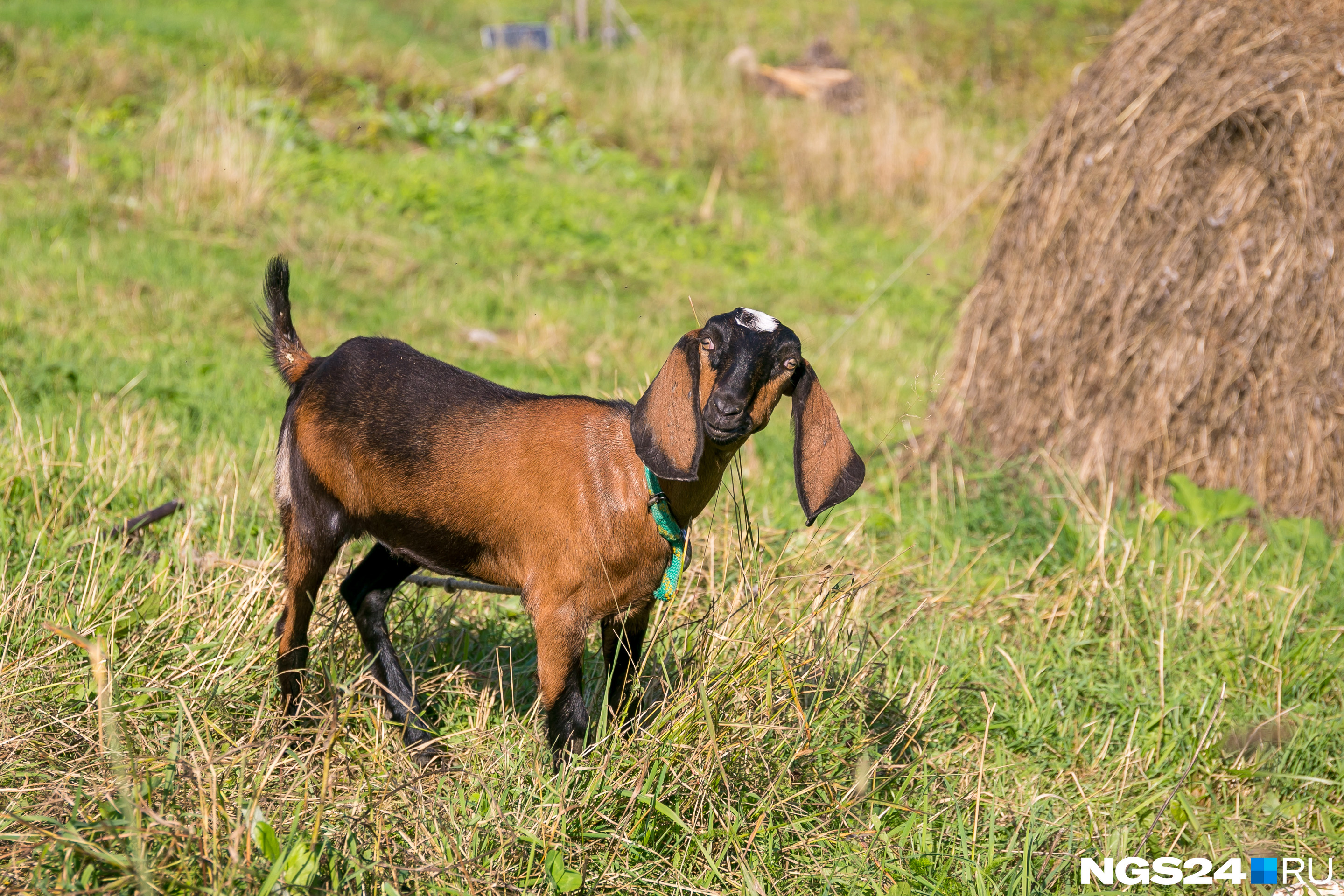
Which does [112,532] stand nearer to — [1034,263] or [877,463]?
[877,463]

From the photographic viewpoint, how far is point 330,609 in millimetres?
4109

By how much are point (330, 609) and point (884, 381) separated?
523cm

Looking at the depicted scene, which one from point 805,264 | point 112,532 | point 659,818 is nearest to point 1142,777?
point 659,818

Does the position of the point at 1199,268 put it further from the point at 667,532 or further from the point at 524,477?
the point at 524,477

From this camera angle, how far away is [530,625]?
4555mm

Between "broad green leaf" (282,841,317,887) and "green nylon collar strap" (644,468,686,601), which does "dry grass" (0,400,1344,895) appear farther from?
"green nylon collar strap" (644,468,686,601)

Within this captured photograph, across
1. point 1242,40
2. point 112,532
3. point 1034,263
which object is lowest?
point 112,532

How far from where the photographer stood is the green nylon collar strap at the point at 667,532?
3.19m

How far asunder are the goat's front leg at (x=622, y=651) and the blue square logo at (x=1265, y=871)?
2224 mm

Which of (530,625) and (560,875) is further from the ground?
(560,875)

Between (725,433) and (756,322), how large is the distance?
31 cm

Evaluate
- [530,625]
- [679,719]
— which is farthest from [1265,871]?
[530,625]

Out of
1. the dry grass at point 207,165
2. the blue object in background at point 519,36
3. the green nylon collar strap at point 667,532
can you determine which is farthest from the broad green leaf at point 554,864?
the blue object in background at point 519,36

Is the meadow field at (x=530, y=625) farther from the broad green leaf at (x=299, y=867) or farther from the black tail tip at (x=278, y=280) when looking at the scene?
the black tail tip at (x=278, y=280)
